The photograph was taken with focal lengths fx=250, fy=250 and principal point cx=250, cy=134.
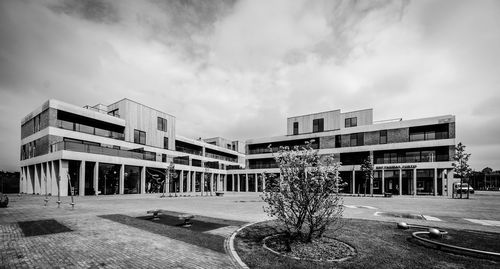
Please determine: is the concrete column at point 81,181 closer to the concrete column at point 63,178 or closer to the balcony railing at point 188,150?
the concrete column at point 63,178

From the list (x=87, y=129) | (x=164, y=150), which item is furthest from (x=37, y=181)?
(x=164, y=150)

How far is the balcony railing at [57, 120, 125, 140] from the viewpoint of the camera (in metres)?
32.8

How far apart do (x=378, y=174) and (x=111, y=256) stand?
159ft

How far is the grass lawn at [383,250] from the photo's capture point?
19.5 ft

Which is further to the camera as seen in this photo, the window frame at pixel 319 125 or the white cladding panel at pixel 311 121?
the window frame at pixel 319 125

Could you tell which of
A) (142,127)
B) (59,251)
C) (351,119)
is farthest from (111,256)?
(351,119)

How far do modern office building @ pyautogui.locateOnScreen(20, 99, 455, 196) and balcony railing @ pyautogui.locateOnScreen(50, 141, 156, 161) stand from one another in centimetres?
11

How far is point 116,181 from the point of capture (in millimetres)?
35781

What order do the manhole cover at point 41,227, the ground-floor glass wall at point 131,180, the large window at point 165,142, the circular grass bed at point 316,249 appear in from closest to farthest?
the circular grass bed at point 316,249, the manhole cover at point 41,227, the ground-floor glass wall at point 131,180, the large window at point 165,142

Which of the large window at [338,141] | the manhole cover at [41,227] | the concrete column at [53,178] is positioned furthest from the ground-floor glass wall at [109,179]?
the large window at [338,141]

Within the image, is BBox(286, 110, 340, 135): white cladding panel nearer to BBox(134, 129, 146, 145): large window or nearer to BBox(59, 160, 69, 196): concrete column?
BBox(134, 129, 146, 145): large window

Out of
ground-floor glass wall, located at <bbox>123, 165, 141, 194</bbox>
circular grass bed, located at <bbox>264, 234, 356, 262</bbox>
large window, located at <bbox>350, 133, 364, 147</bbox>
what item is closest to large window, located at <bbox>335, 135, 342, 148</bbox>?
large window, located at <bbox>350, 133, 364, 147</bbox>

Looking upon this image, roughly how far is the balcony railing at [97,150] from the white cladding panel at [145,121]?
3.96 meters

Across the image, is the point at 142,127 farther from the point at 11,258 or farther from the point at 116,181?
the point at 11,258
